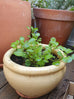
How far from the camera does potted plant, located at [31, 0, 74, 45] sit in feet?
3.87

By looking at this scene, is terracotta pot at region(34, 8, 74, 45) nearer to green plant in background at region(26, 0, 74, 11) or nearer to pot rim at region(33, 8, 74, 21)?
A: pot rim at region(33, 8, 74, 21)

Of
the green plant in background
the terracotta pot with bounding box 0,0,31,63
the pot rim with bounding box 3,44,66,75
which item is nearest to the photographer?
the pot rim with bounding box 3,44,66,75

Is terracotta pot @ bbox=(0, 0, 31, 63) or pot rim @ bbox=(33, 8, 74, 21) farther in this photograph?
pot rim @ bbox=(33, 8, 74, 21)

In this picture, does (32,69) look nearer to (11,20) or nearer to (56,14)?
(11,20)

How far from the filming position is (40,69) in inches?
20.8

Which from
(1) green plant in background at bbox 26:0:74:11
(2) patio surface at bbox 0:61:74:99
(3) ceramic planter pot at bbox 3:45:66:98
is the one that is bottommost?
(2) patio surface at bbox 0:61:74:99

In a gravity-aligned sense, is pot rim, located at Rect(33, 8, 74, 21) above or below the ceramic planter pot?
above

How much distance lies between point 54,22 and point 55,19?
40 millimetres

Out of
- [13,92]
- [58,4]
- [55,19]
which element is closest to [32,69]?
[13,92]

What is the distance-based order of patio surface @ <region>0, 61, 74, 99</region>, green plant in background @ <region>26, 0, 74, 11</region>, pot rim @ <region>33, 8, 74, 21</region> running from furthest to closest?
green plant in background @ <region>26, 0, 74, 11</region>
pot rim @ <region>33, 8, 74, 21</region>
patio surface @ <region>0, 61, 74, 99</region>

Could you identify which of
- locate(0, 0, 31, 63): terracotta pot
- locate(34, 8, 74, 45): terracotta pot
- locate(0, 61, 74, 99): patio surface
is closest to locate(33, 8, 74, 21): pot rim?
locate(34, 8, 74, 45): terracotta pot

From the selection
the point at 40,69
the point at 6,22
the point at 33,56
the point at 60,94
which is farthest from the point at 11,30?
the point at 60,94

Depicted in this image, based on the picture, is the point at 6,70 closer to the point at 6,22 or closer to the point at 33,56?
the point at 33,56

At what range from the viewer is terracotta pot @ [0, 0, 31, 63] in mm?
813
